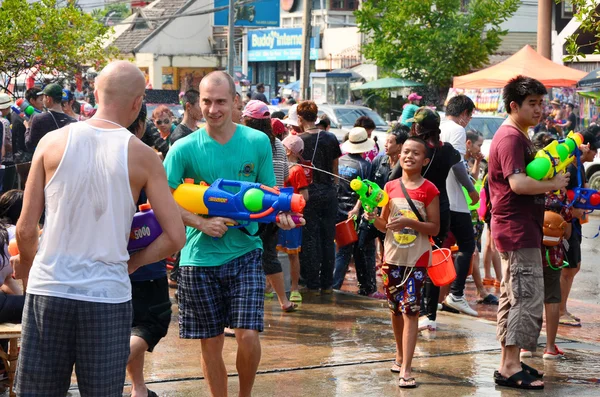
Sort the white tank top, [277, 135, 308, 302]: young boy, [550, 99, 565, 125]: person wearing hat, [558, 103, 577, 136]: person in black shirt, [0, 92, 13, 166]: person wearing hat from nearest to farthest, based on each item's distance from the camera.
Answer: the white tank top, [277, 135, 308, 302]: young boy, [0, 92, 13, 166]: person wearing hat, [550, 99, 565, 125]: person wearing hat, [558, 103, 577, 136]: person in black shirt

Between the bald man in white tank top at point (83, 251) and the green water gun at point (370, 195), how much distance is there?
98.6 inches

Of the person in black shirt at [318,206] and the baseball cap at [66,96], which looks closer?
the person in black shirt at [318,206]

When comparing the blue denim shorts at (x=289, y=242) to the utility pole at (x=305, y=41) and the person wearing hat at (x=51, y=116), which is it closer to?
the person wearing hat at (x=51, y=116)

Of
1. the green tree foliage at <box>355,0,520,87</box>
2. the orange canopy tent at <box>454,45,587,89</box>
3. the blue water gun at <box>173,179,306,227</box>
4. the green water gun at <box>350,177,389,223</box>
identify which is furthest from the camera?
the green tree foliage at <box>355,0,520,87</box>

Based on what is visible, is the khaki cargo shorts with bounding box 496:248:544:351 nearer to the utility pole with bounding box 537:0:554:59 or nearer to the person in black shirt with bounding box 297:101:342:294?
the person in black shirt with bounding box 297:101:342:294

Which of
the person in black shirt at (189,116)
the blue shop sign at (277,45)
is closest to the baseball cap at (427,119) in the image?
the person in black shirt at (189,116)

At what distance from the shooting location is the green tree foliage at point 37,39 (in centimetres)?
1711

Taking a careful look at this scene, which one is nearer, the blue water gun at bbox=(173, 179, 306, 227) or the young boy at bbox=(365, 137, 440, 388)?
the blue water gun at bbox=(173, 179, 306, 227)

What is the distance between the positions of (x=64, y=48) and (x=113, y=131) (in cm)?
1530

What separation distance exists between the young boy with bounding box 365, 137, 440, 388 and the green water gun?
4.5 inches

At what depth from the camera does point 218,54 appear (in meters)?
57.0

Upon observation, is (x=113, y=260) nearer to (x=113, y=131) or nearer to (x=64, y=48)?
(x=113, y=131)

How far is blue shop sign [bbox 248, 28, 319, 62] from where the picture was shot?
4781 cm

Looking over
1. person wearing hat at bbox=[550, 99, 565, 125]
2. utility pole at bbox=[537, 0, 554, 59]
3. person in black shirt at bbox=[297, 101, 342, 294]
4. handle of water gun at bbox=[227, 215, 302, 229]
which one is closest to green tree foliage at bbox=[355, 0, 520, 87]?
utility pole at bbox=[537, 0, 554, 59]
